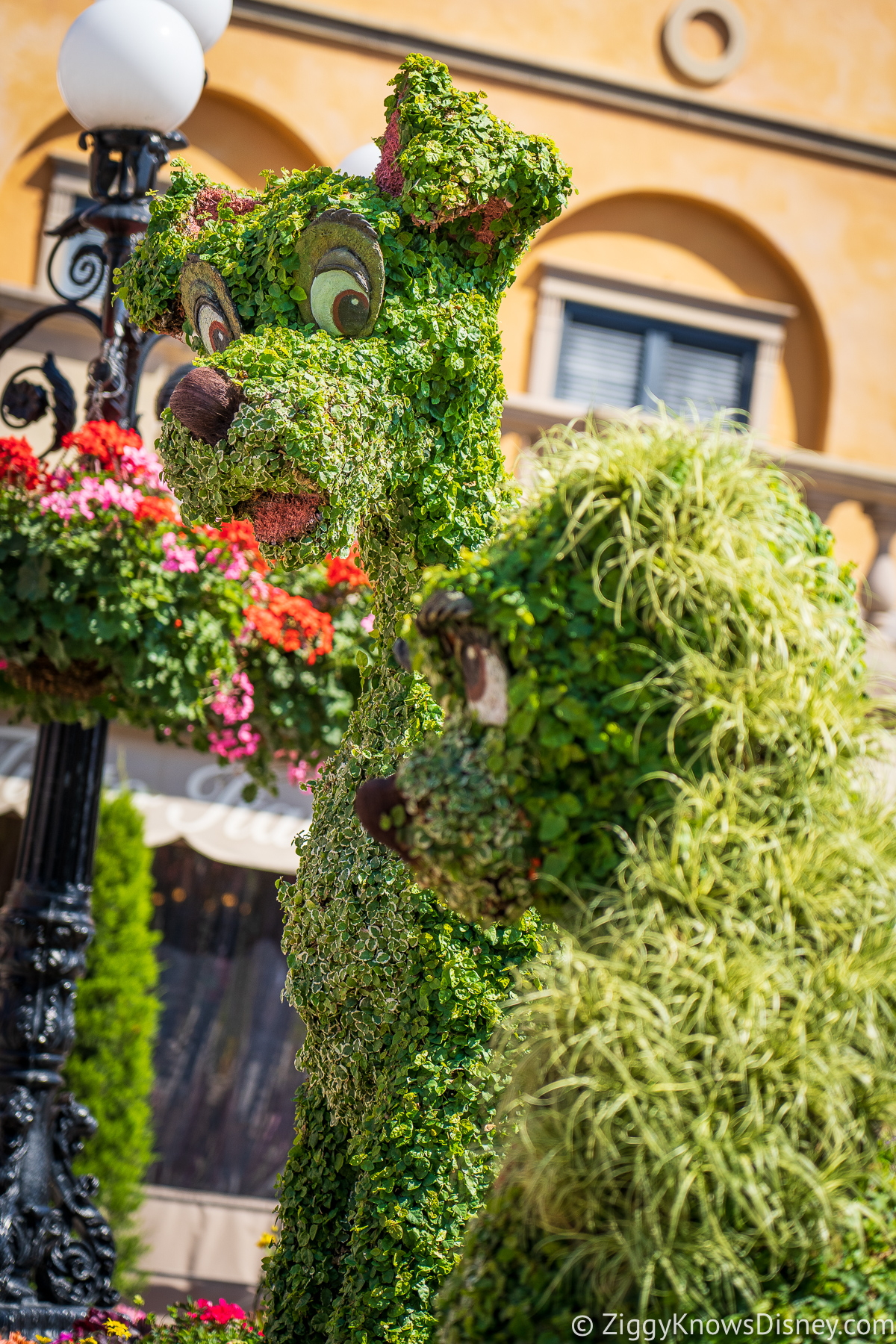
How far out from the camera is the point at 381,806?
189 centimetres

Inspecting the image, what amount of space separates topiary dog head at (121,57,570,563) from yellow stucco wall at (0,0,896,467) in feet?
19.1

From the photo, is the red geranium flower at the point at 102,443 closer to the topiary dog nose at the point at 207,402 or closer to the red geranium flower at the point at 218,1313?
the topiary dog nose at the point at 207,402

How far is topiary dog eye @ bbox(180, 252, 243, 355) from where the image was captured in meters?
2.51

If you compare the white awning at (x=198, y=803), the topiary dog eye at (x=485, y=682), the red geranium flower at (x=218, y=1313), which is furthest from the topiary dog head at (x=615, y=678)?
the white awning at (x=198, y=803)

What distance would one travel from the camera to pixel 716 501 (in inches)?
71.9

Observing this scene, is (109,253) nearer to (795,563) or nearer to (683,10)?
(795,563)

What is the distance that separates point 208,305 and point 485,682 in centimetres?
116

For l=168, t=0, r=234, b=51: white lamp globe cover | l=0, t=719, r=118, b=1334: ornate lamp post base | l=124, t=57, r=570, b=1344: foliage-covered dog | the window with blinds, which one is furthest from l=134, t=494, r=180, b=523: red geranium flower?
the window with blinds

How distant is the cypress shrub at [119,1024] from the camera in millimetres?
6406

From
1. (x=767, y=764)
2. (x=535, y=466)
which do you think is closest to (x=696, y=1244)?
(x=767, y=764)

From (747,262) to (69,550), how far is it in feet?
21.0

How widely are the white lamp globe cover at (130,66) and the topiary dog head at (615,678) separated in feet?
8.76

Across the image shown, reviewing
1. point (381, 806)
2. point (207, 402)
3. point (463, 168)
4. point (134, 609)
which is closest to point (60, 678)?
point (134, 609)

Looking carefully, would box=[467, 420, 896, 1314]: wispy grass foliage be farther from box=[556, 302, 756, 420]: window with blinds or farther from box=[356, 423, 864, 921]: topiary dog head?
box=[556, 302, 756, 420]: window with blinds
